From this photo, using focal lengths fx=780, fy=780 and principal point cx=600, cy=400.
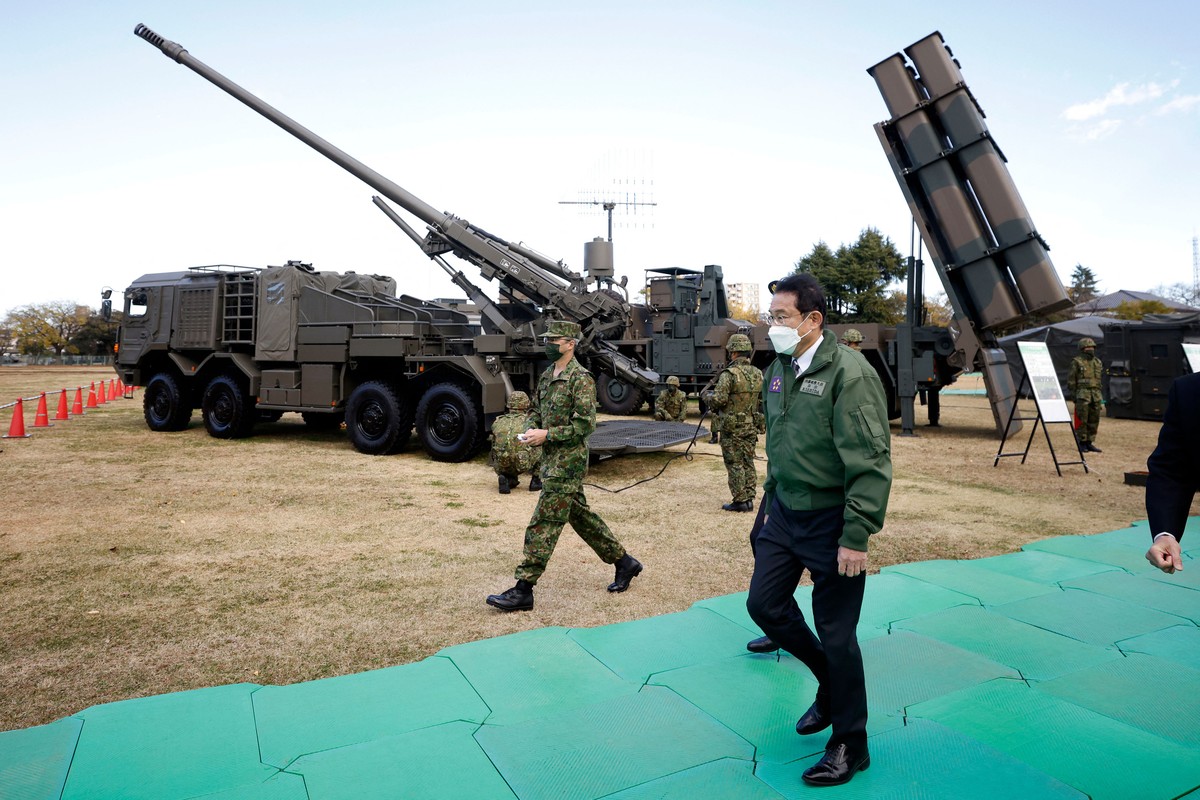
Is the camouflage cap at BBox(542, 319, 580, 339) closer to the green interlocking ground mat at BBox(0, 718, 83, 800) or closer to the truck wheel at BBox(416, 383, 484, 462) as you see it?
the green interlocking ground mat at BBox(0, 718, 83, 800)

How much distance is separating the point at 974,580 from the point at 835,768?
2893 mm

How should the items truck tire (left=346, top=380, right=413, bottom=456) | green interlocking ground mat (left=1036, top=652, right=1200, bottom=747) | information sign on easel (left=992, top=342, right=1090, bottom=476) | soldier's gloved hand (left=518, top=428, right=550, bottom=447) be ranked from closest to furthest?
green interlocking ground mat (left=1036, top=652, right=1200, bottom=747) < soldier's gloved hand (left=518, top=428, right=550, bottom=447) < information sign on easel (left=992, top=342, right=1090, bottom=476) < truck tire (left=346, top=380, right=413, bottom=456)

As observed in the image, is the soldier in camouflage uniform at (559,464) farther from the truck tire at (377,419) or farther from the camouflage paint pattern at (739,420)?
the truck tire at (377,419)

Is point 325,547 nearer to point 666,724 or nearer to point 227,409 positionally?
point 666,724

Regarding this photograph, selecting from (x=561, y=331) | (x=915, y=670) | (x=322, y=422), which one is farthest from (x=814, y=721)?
(x=322, y=422)

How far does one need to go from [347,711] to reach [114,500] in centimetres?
538

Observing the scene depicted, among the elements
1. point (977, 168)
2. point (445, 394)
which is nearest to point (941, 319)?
point (977, 168)

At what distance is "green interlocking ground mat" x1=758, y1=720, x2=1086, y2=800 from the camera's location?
253 centimetres

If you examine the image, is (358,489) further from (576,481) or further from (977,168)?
(977,168)

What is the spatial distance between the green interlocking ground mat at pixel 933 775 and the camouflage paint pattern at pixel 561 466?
77.0 inches

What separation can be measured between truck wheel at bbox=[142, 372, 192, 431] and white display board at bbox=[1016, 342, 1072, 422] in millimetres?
12031

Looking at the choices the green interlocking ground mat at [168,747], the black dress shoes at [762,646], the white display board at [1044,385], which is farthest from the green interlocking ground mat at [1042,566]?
the green interlocking ground mat at [168,747]

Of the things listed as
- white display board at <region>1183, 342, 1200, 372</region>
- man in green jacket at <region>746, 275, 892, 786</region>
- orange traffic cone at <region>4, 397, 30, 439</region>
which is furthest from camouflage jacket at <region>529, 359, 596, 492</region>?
white display board at <region>1183, 342, 1200, 372</region>

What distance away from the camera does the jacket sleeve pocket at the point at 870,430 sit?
2.51 m
